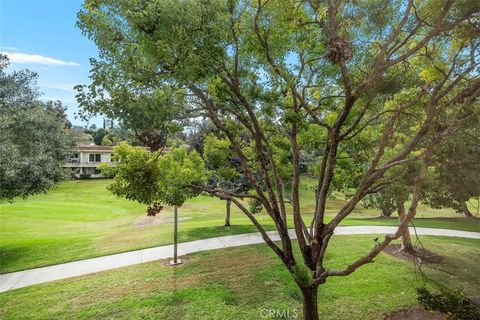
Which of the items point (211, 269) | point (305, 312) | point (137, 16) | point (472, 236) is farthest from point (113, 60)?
point (472, 236)

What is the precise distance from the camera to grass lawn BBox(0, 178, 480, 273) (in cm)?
1154

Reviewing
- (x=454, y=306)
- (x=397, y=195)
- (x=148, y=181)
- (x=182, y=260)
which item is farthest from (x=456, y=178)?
(x=148, y=181)

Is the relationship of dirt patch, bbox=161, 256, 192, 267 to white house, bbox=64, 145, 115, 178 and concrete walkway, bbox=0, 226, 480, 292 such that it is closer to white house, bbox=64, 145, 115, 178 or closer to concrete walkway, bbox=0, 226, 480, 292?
concrete walkway, bbox=0, 226, 480, 292

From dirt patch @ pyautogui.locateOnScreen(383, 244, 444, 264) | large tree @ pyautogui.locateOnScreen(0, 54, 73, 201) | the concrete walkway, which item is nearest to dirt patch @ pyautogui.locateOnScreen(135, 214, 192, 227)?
large tree @ pyautogui.locateOnScreen(0, 54, 73, 201)

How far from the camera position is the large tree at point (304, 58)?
4.25m

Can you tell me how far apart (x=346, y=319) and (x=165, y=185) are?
16.2 feet

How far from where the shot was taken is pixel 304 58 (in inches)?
227

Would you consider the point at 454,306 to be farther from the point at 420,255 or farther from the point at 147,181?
the point at 420,255

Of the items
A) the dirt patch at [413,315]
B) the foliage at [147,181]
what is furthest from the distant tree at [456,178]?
the foliage at [147,181]

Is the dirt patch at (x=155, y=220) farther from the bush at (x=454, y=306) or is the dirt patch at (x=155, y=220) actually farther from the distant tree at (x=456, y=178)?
the bush at (x=454, y=306)

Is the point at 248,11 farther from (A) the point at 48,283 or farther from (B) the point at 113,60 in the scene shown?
(A) the point at 48,283

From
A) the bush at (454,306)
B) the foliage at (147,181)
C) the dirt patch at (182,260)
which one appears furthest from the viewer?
the dirt patch at (182,260)

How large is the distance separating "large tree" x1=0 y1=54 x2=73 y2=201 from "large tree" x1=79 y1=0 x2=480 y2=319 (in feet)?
27.1

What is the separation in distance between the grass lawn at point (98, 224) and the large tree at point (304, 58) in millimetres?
5191
